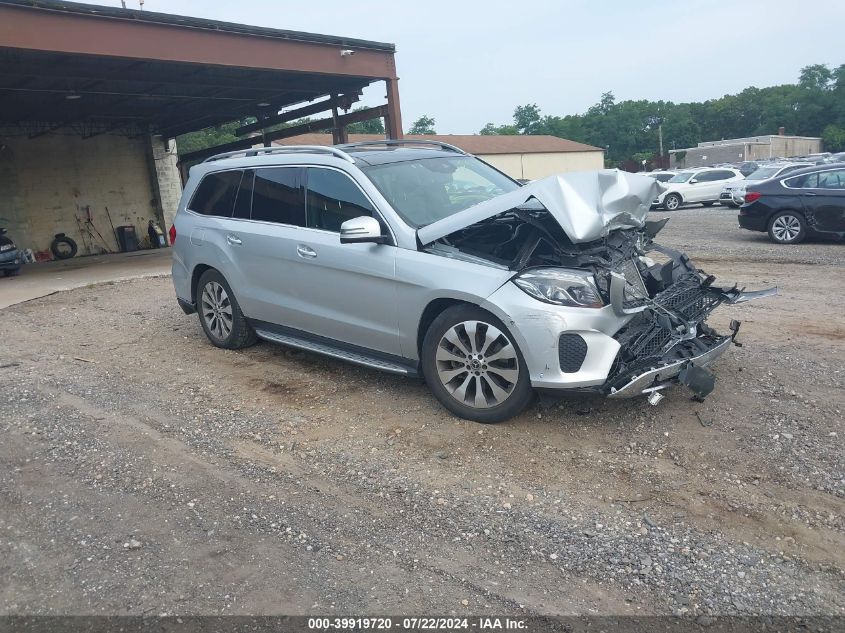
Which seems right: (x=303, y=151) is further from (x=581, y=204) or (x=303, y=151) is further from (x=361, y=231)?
(x=581, y=204)

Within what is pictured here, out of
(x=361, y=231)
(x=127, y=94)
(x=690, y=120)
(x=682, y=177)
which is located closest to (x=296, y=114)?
(x=127, y=94)

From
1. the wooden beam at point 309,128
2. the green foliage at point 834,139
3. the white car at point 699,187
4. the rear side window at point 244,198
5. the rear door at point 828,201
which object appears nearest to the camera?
the rear side window at point 244,198

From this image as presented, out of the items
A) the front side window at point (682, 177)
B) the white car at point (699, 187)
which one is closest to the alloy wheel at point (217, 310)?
the white car at point (699, 187)

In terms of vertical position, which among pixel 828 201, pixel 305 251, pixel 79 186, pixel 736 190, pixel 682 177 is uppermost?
pixel 79 186

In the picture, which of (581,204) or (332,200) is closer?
(581,204)

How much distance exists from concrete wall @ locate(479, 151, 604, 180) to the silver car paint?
42.2 meters

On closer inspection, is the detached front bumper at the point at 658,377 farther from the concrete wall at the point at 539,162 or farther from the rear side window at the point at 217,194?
the concrete wall at the point at 539,162

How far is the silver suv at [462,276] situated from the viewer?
169 inches

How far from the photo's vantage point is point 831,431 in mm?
4309

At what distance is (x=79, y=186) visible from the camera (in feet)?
71.1

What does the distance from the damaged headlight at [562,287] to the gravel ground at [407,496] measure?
888 mm

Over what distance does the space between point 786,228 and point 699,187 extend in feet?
41.9

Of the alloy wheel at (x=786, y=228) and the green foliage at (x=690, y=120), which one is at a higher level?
the green foliage at (x=690, y=120)

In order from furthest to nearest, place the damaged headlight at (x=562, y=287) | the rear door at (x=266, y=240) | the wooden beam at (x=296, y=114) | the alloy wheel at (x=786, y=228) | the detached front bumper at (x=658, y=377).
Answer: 1. the wooden beam at (x=296, y=114)
2. the alloy wheel at (x=786, y=228)
3. the rear door at (x=266, y=240)
4. the damaged headlight at (x=562, y=287)
5. the detached front bumper at (x=658, y=377)
